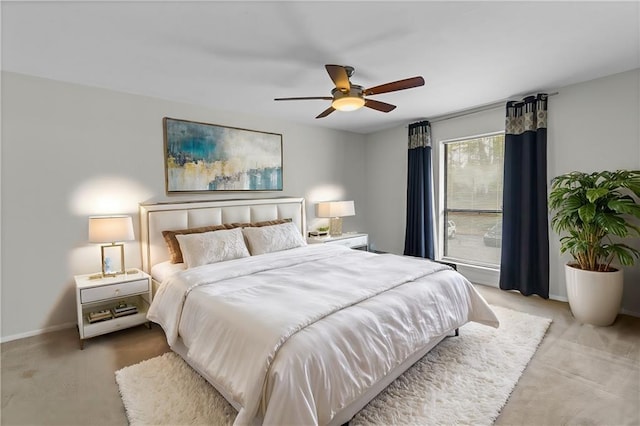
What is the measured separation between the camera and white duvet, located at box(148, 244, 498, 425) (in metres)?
1.52

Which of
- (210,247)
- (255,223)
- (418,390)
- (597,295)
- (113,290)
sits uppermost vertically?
(255,223)

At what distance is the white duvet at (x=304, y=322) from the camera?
1516 mm

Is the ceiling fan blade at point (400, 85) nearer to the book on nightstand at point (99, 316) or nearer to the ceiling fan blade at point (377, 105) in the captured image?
the ceiling fan blade at point (377, 105)

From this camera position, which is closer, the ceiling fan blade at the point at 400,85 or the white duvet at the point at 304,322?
the white duvet at the point at 304,322

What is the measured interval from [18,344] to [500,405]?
3.94m

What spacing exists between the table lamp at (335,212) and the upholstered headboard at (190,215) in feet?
2.11

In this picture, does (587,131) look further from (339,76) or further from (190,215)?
(190,215)

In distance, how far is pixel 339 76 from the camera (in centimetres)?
237

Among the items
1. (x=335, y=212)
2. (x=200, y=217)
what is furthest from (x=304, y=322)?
(x=335, y=212)

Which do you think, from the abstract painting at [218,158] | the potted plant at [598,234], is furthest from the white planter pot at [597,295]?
the abstract painting at [218,158]

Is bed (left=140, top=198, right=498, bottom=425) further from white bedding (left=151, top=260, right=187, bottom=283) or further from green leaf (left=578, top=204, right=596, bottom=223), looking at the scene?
green leaf (left=578, top=204, right=596, bottom=223)

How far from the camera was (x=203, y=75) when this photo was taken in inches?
115

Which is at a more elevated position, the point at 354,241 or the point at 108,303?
the point at 354,241

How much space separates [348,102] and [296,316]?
182 centimetres
